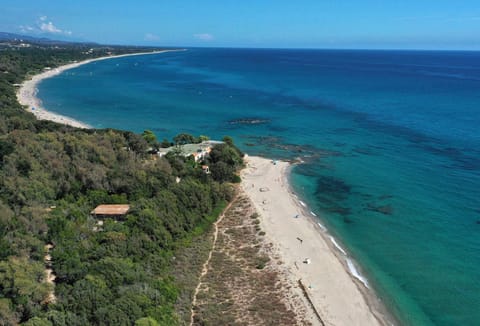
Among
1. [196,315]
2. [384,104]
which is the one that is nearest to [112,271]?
[196,315]

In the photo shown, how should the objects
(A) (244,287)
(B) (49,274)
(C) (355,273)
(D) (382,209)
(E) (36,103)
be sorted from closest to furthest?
1. (B) (49,274)
2. (A) (244,287)
3. (C) (355,273)
4. (D) (382,209)
5. (E) (36,103)

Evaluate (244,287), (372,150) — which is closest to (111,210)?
(244,287)

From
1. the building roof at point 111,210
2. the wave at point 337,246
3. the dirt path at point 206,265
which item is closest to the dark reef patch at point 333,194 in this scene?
the wave at point 337,246

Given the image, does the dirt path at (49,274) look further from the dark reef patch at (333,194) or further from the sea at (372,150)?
the dark reef patch at (333,194)

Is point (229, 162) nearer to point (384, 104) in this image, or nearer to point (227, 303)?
point (227, 303)

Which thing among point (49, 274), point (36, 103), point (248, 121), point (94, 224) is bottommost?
point (49, 274)

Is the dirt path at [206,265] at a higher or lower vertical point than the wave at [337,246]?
higher

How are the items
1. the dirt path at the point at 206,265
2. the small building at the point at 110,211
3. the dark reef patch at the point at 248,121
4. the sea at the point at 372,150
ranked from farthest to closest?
the dark reef patch at the point at 248,121, the small building at the point at 110,211, the sea at the point at 372,150, the dirt path at the point at 206,265

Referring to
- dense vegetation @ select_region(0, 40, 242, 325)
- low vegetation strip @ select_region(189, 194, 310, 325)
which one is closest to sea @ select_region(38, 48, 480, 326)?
low vegetation strip @ select_region(189, 194, 310, 325)

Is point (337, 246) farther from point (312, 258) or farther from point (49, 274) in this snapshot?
point (49, 274)
